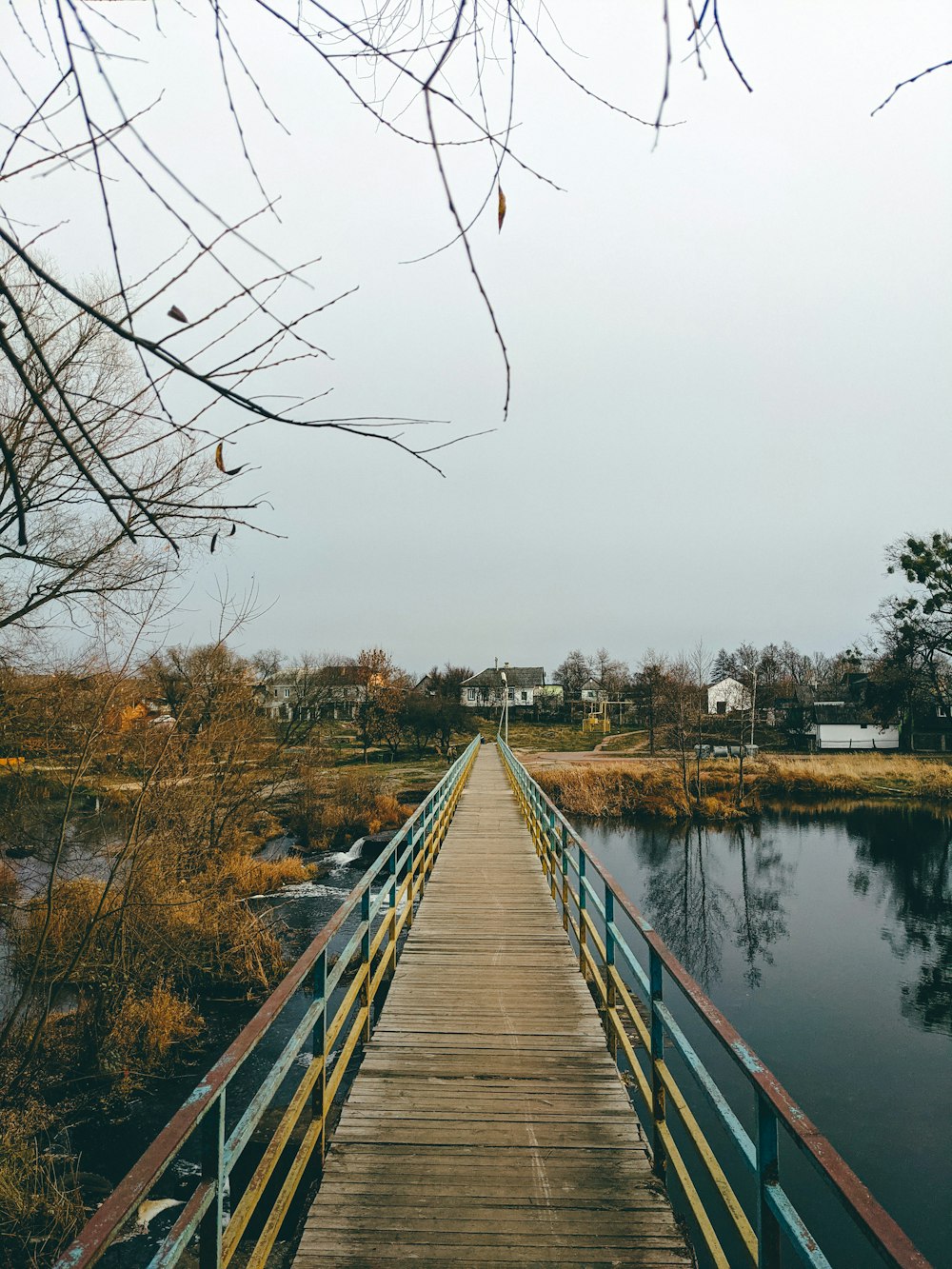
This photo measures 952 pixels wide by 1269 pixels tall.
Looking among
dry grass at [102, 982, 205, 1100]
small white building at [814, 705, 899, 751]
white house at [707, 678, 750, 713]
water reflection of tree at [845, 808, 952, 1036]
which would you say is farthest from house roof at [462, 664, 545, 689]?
dry grass at [102, 982, 205, 1100]

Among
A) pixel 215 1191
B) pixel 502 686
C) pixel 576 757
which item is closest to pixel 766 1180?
pixel 215 1191

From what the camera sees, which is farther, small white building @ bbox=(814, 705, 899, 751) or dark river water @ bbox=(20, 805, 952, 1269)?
small white building @ bbox=(814, 705, 899, 751)

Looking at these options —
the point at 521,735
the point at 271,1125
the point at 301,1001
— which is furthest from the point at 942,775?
the point at 271,1125

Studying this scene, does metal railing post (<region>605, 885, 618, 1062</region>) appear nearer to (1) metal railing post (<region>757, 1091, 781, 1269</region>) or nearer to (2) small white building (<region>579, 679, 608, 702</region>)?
(1) metal railing post (<region>757, 1091, 781, 1269</region>)

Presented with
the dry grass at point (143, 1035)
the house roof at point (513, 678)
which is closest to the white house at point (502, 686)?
the house roof at point (513, 678)

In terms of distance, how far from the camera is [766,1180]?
6.82 ft

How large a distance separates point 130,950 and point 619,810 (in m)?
22.0

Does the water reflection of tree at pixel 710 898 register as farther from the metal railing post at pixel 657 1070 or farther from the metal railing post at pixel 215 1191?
the metal railing post at pixel 215 1191

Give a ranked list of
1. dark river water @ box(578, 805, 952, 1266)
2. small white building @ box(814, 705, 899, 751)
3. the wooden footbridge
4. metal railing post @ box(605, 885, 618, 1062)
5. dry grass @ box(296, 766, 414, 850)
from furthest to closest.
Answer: small white building @ box(814, 705, 899, 751) → dry grass @ box(296, 766, 414, 850) → dark river water @ box(578, 805, 952, 1266) → metal railing post @ box(605, 885, 618, 1062) → the wooden footbridge

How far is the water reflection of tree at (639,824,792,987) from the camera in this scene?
16078 mm

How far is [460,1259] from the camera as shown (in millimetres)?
2697

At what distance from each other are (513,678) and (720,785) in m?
46.9

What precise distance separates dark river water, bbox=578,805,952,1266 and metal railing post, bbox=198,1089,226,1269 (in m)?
8.33

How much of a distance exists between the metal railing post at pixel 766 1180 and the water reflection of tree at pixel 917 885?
42.7ft
